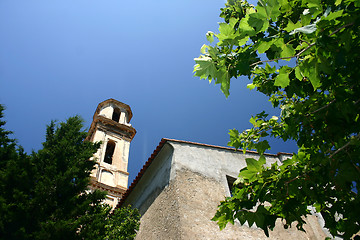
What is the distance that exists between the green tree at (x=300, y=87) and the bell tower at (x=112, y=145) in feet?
48.4

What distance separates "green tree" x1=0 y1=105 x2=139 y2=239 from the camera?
18.2ft

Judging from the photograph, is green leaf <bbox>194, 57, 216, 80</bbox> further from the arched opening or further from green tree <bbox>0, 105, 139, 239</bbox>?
the arched opening

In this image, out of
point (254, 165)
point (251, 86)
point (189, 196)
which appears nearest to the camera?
point (254, 165)

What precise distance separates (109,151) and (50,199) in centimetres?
1468

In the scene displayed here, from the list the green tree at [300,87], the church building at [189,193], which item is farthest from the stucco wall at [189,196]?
the green tree at [300,87]

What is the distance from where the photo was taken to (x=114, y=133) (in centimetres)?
2144

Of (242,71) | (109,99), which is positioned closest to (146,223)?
(242,71)

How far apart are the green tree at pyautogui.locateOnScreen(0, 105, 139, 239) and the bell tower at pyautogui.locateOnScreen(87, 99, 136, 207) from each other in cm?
876

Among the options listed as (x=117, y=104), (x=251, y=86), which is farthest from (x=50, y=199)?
(x=117, y=104)

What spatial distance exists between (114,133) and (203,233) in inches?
668

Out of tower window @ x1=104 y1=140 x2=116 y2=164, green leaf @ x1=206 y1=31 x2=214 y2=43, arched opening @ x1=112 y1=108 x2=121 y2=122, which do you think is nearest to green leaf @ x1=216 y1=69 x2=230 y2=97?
green leaf @ x1=206 y1=31 x2=214 y2=43

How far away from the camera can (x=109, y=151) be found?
2077cm

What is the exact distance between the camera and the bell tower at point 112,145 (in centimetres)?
1702

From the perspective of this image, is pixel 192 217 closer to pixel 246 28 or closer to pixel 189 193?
pixel 189 193
